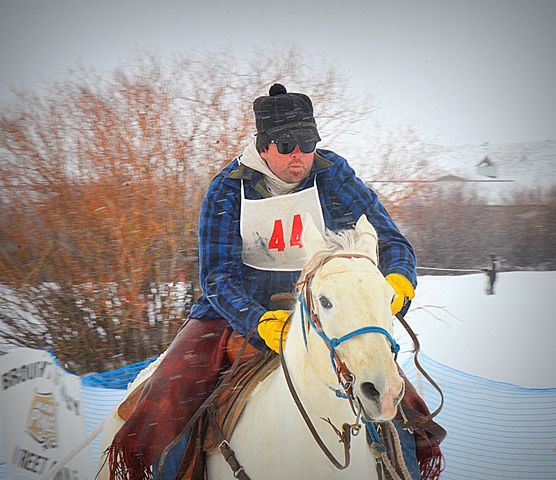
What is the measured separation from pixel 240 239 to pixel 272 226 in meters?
0.09

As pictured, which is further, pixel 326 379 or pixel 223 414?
pixel 223 414

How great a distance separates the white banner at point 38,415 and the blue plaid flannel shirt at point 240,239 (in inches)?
21.0

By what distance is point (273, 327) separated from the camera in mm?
1483

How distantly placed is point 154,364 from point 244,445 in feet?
1.27

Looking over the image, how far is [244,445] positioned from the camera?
1.49 meters

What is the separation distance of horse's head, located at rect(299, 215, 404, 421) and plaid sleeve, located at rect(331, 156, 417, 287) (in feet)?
0.66


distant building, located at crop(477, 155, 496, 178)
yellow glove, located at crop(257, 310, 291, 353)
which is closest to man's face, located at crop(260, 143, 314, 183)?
yellow glove, located at crop(257, 310, 291, 353)

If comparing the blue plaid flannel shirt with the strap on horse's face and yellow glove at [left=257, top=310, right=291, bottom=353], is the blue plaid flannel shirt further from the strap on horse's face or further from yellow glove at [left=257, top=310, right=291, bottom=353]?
the strap on horse's face

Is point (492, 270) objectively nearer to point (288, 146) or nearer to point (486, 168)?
point (486, 168)

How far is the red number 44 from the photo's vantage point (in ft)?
5.24

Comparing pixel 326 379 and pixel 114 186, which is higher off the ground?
pixel 114 186

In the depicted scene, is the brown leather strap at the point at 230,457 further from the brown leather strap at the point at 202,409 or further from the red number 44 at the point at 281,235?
the red number 44 at the point at 281,235

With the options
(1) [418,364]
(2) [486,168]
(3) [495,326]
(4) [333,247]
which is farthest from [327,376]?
(2) [486,168]

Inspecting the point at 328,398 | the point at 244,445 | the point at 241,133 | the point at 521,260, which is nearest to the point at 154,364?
the point at 244,445
